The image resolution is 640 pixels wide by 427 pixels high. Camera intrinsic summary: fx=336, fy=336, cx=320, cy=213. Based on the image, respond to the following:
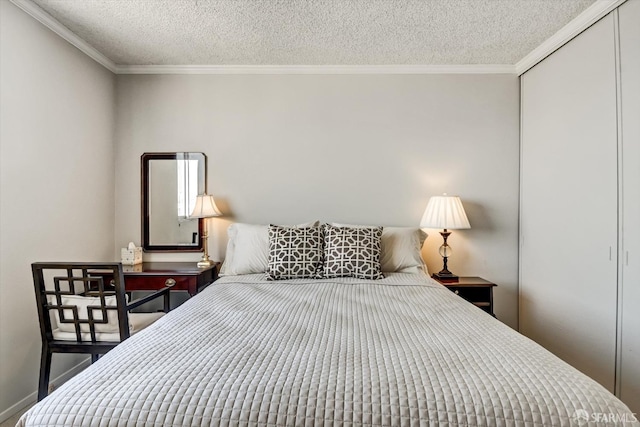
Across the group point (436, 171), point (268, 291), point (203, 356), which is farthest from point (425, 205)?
point (203, 356)

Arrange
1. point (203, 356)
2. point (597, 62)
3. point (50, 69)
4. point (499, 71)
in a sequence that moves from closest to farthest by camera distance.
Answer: point (203, 356), point (597, 62), point (50, 69), point (499, 71)

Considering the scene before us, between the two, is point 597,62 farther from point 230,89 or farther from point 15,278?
point 15,278

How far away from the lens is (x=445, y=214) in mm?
2773

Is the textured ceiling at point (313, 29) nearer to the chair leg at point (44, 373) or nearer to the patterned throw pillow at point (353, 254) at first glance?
the patterned throw pillow at point (353, 254)

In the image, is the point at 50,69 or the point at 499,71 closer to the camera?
the point at 50,69

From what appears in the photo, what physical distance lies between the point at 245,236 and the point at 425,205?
1.62m

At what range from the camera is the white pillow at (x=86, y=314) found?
1.82m

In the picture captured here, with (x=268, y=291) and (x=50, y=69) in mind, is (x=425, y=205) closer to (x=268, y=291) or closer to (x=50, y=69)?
(x=268, y=291)

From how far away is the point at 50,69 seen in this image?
7.69 ft

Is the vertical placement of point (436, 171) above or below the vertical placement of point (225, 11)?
below

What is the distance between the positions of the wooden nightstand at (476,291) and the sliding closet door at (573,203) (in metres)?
0.41

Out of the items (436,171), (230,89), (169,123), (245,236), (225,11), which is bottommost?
(245,236)

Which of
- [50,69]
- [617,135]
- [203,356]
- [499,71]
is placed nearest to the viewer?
[203,356]

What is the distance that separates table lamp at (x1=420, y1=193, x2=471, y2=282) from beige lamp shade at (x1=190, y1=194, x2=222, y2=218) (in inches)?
70.7
